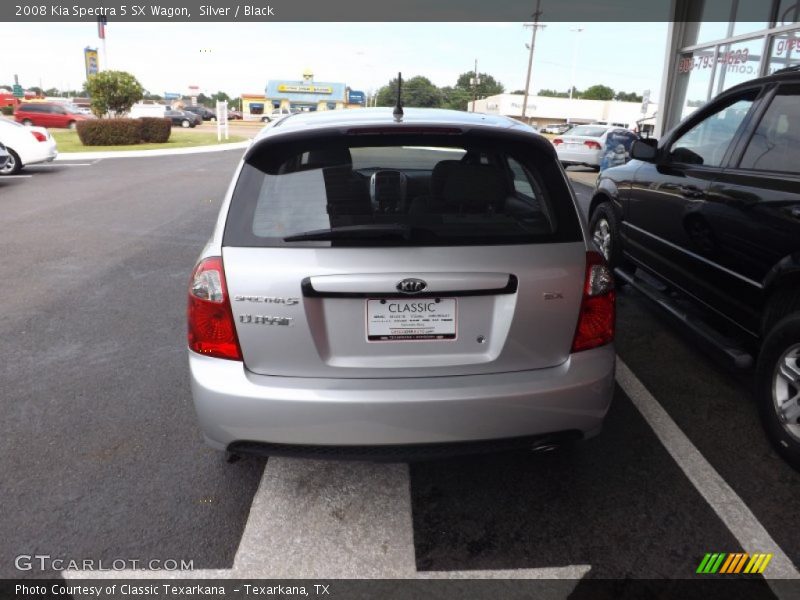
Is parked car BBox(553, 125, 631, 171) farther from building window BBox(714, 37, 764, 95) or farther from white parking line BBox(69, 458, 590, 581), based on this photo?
white parking line BBox(69, 458, 590, 581)

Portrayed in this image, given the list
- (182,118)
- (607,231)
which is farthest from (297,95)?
(607,231)

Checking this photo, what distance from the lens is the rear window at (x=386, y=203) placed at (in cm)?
237

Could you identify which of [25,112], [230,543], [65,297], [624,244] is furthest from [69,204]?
[25,112]

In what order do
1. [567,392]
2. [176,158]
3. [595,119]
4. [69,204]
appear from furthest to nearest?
[595,119] < [176,158] < [69,204] < [567,392]

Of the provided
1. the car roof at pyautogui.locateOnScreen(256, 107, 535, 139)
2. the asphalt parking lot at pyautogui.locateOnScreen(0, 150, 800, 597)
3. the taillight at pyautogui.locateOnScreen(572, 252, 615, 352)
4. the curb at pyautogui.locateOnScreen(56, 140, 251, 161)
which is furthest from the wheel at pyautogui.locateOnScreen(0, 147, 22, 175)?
the taillight at pyautogui.locateOnScreen(572, 252, 615, 352)

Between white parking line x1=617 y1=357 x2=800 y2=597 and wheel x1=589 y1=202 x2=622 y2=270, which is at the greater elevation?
wheel x1=589 y1=202 x2=622 y2=270

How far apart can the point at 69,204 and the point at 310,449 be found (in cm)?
1041

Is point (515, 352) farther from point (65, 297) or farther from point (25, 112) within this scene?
point (25, 112)

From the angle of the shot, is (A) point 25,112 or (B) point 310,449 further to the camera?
(A) point 25,112

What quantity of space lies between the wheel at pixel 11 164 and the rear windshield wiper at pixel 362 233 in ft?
50.4

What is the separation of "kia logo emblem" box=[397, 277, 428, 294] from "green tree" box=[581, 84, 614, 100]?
5579 inches

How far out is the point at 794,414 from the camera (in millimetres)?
3045

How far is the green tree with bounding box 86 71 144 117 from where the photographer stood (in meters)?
26.9
